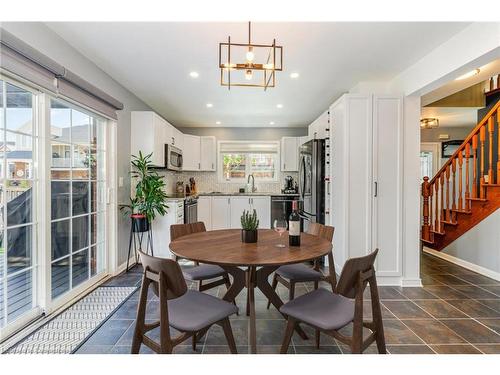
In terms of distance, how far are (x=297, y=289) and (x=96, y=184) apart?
263 cm

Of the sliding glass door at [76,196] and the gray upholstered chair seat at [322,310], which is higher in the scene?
the sliding glass door at [76,196]

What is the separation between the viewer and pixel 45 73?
83.5 inches

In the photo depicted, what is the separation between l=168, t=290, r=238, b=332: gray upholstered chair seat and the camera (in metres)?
1.40

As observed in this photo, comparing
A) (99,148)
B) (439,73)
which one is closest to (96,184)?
(99,148)

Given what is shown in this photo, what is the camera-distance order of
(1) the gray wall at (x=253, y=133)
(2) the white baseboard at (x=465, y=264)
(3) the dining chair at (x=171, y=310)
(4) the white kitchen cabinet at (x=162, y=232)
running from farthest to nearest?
(1) the gray wall at (x=253, y=133)
(4) the white kitchen cabinet at (x=162, y=232)
(2) the white baseboard at (x=465, y=264)
(3) the dining chair at (x=171, y=310)

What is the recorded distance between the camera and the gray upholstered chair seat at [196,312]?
4.58ft

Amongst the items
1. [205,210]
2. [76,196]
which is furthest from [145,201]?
[205,210]

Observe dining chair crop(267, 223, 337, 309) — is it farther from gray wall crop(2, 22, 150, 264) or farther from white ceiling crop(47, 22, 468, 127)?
gray wall crop(2, 22, 150, 264)

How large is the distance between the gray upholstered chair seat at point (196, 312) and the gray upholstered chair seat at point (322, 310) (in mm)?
375

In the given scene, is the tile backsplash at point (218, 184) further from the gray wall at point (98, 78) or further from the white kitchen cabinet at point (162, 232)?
the white kitchen cabinet at point (162, 232)

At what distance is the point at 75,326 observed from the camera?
2141mm

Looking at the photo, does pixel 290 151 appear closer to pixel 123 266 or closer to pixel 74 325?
pixel 123 266

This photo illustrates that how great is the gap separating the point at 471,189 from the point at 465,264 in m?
1.06

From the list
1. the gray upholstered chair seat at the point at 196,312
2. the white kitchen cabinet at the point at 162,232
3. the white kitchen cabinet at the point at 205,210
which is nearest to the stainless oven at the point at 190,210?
the white kitchen cabinet at the point at 205,210
